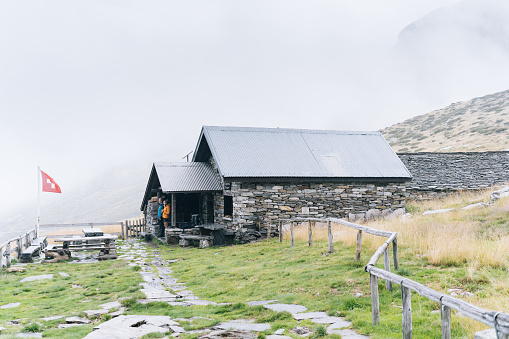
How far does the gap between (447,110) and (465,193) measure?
145 ft

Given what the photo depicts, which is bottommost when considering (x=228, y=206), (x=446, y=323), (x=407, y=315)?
(x=407, y=315)

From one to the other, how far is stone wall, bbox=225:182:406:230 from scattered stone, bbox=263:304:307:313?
10.8 meters

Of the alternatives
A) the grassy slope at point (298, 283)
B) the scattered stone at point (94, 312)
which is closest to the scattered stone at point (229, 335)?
the grassy slope at point (298, 283)

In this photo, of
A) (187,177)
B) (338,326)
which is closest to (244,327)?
(338,326)

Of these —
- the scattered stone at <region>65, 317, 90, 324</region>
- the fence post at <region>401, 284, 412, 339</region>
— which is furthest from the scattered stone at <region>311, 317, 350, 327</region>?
the scattered stone at <region>65, 317, 90, 324</region>

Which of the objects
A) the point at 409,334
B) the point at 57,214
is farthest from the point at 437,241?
the point at 57,214

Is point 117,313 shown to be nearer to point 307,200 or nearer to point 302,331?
point 302,331

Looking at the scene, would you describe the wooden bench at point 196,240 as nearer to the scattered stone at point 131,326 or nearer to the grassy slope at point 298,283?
the grassy slope at point 298,283

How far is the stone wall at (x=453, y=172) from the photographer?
25.7 meters

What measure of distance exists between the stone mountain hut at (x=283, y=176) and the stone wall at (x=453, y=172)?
441 cm

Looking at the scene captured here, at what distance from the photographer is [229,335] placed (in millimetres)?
6262

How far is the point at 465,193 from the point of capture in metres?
25.0

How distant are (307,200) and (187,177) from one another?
19.4 feet

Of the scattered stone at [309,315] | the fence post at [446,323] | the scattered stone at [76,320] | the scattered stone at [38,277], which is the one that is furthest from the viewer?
the scattered stone at [38,277]
